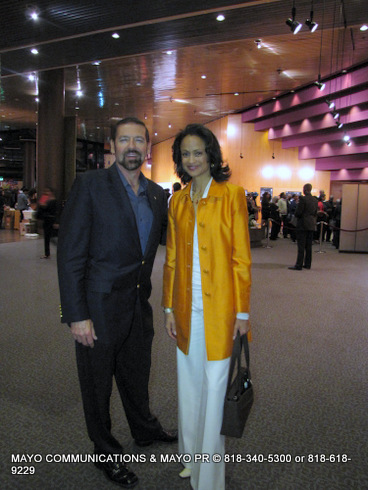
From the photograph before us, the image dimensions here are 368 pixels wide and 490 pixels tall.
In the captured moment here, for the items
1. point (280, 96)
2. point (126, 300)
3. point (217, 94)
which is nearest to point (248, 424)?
point (126, 300)

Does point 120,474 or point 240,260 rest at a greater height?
point 240,260

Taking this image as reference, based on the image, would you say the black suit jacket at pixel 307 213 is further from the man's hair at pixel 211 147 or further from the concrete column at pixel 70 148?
the concrete column at pixel 70 148

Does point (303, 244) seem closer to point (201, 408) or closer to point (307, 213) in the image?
point (307, 213)

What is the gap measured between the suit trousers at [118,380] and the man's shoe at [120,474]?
0.06m

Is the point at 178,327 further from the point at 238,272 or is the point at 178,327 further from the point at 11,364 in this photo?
the point at 11,364

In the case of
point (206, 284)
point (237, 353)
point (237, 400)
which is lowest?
point (237, 400)

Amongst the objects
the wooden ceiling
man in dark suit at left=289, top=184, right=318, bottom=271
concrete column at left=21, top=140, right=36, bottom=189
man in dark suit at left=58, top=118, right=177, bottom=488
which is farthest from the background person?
concrete column at left=21, top=140, right=36, bottom=189

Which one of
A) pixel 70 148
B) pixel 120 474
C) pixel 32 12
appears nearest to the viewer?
pixel 120 474

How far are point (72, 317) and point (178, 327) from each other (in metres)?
→ 0.49

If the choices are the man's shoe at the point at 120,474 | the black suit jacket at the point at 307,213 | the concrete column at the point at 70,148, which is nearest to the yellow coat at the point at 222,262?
the man's shoe at the point at 120,474

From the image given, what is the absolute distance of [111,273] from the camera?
5.90ft

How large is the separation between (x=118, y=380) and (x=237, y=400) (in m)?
0.70

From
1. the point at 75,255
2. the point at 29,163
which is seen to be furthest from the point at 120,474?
the point at 29,163

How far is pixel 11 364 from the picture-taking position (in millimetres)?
3283
